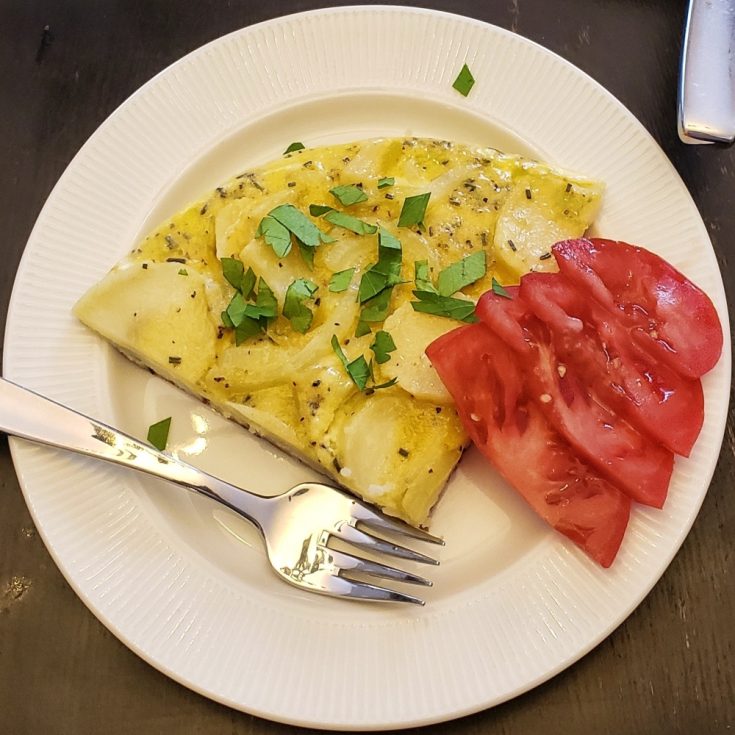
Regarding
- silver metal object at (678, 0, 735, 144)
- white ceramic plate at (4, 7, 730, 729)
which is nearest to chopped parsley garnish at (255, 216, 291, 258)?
white ceramic plate at (4, 7, 730, 729)

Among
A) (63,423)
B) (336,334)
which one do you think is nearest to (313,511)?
(336,334)

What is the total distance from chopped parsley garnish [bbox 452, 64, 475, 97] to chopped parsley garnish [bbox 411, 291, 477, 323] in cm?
97

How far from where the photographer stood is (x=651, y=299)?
2.26m

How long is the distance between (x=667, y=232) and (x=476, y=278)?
2.38 feet

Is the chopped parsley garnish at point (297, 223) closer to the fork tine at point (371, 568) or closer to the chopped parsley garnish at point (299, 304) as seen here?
the chopped parsley garnish at point (299, 304)

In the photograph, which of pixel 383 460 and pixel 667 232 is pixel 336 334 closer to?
pixel 383 460

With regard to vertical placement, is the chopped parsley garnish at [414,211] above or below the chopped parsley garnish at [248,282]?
above

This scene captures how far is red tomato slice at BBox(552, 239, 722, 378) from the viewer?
2.21 meters

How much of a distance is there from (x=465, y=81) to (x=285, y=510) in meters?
1.75

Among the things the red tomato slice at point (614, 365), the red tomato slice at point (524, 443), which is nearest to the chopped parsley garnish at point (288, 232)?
the red tomato slice at point (524, 443)

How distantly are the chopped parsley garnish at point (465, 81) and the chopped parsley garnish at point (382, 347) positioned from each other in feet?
3.70

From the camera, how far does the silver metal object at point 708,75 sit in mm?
2572

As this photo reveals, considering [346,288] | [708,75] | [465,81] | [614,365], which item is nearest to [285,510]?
[346,288]

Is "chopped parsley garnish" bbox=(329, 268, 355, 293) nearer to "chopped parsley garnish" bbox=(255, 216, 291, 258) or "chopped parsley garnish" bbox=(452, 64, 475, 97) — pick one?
"chopped parsley garnish" bbox=(255, 216, 291, 258)
